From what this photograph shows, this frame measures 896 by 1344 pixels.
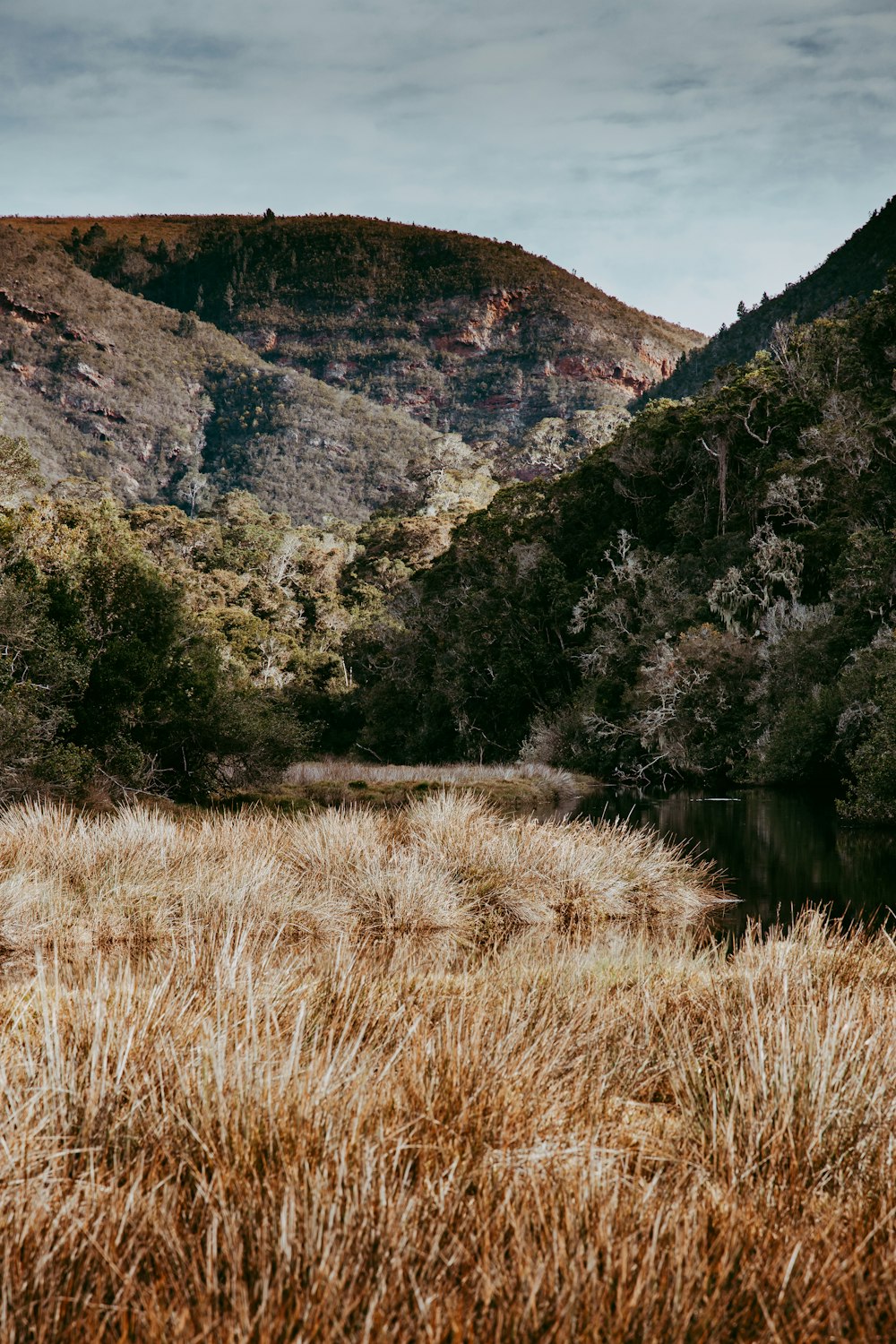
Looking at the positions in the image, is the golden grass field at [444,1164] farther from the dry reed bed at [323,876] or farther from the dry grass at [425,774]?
the dry grass at [425,774]

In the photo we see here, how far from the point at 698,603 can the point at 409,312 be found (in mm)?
106549

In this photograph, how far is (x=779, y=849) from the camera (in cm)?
1600

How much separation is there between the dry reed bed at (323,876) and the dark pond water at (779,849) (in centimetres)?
104

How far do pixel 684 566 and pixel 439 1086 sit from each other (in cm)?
3137

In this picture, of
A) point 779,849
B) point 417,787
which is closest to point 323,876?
point 779,849

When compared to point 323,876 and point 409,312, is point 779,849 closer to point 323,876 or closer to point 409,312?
point 323,876

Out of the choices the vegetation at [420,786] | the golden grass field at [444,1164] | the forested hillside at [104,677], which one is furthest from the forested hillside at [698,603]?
the golden grass field at [444,1164]

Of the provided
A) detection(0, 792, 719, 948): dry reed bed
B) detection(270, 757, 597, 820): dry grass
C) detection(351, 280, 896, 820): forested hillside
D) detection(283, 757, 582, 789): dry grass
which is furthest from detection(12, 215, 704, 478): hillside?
detection(0, 792, 719, 948): dry reed bed

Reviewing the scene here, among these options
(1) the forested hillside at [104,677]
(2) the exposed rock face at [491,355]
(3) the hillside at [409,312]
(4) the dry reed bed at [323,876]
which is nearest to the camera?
(4) the dry reed bed at [323,876]

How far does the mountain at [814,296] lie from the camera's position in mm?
52281

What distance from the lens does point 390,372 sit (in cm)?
11238

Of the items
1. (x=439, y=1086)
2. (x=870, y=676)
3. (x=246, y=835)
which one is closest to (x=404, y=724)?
(x=870, y=676)

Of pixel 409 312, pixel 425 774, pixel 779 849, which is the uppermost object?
pixel 409 312

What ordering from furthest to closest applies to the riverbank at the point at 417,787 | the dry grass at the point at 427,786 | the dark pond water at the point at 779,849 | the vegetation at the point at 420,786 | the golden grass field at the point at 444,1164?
1. the dry grass at the point at 427,786
2. the vegetation at the point at 420,786
3. the riverbank at the point at 417,787
4. the dark pond water at the point at 779,849
5. the golden grass field at the point at 444,1164
